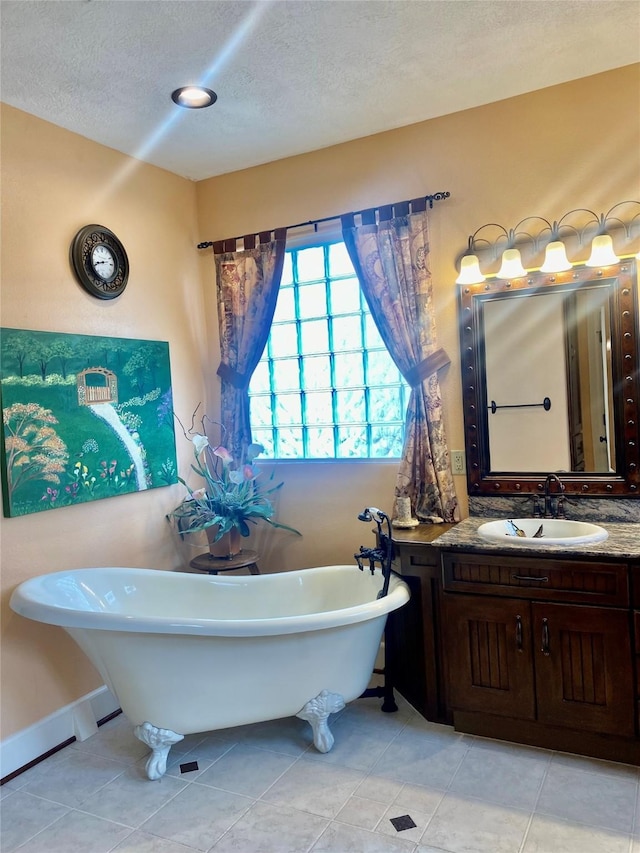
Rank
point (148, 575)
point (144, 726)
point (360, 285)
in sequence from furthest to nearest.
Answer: point (360, 285) → point (148, 575) → point (144, 726)

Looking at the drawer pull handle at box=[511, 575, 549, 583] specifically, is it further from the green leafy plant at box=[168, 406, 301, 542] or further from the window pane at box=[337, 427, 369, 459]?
the green leafy plant at box=[168, 406, 301, 542]

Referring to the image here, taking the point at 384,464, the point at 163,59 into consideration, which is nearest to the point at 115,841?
the point at 384,464

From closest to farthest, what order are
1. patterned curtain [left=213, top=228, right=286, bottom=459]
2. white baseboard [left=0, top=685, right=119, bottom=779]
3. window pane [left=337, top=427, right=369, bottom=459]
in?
white baseboard [left=0, top=685, right=119, bottom=779], window pane [left=337, top=427, right=369, bottom=459], patterned curtain [left=213, top=228, right=286, bottom=459]

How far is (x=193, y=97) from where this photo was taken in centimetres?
265

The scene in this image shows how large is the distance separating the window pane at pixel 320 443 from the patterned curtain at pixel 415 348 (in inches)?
20.0

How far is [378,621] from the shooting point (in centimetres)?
250

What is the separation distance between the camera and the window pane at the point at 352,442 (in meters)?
3.34

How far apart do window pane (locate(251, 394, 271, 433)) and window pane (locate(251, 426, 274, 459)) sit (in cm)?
4

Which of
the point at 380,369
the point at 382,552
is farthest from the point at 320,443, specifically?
the point at 382,552

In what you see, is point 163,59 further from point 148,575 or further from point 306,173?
point 148,575

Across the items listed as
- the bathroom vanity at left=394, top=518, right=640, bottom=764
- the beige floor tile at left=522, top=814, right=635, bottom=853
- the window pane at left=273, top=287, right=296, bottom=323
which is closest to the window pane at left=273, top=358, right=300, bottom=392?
the window pane at left=273, top=287, right=296, bottom=323

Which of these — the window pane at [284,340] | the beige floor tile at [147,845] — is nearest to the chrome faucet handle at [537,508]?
the window pane at [284,340]

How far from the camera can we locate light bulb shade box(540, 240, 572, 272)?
2.67 m

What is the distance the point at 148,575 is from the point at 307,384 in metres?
1.36
